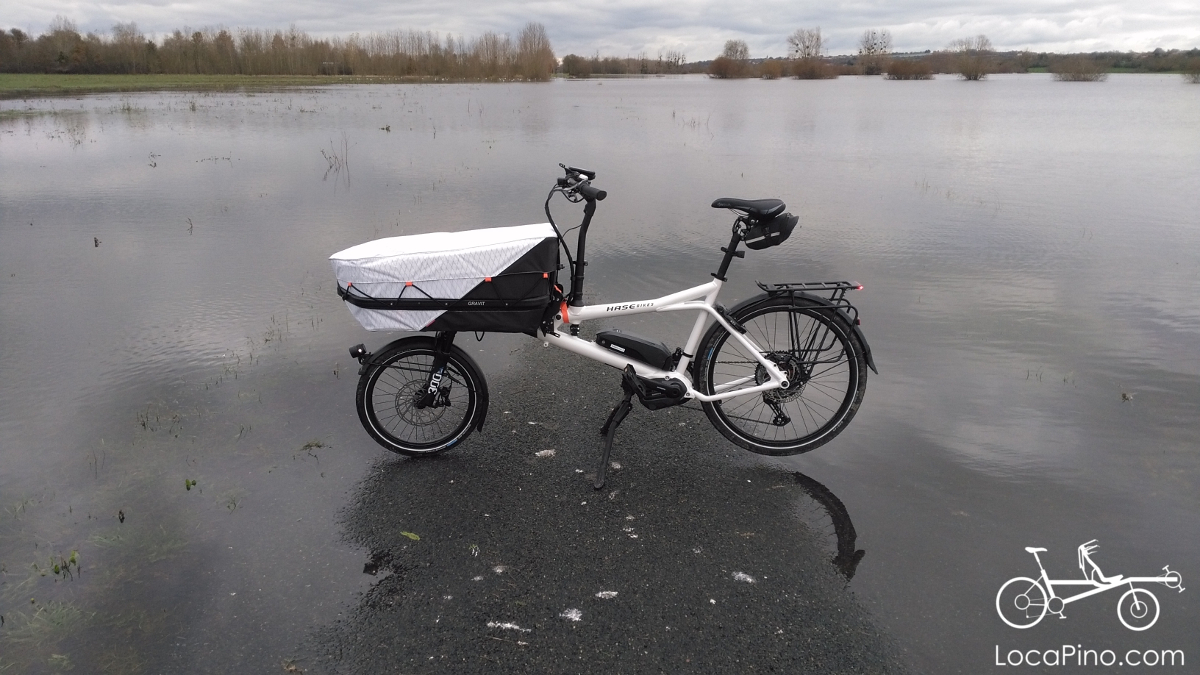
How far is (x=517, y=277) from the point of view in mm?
3945

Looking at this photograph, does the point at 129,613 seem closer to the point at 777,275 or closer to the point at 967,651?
the point at 967,651

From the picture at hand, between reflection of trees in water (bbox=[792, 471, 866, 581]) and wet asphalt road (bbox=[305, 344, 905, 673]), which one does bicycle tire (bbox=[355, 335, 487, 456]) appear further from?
reflection of trees in water (bbox=[792, 471, 866, 581])

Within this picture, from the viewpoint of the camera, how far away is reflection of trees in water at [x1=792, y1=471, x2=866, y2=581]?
137 inches

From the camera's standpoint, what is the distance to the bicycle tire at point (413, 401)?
14.0ft

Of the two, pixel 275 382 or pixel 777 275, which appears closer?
pixel 275 382

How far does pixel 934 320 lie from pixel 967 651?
4.52 m

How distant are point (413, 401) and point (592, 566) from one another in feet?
5.24

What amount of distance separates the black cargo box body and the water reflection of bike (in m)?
2.69

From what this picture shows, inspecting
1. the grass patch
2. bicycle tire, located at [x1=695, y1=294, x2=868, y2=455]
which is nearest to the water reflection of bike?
bicycle tire, located at [x1=695, y1=294, x2=868, y2=455]

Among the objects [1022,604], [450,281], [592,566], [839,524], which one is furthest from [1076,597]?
[450,281]

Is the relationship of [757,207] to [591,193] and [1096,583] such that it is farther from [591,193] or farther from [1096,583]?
[1096,583]

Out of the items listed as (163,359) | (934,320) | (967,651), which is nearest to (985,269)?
(934,320)

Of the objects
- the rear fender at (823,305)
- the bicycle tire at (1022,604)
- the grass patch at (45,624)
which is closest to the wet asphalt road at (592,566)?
the bicycle tire at (1022,604)

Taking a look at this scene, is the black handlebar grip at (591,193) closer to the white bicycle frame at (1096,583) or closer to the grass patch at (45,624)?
the white bicycle frame at (1096,583)
